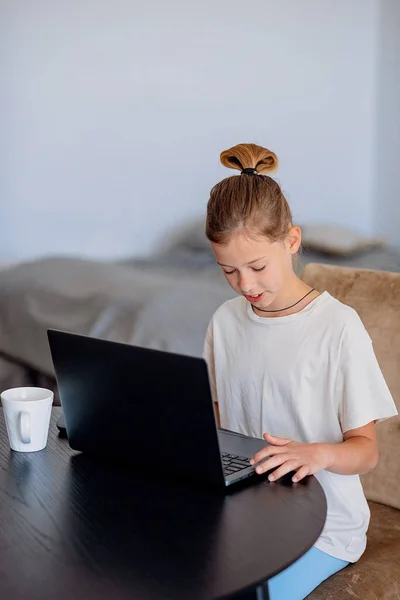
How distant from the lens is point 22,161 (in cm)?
226

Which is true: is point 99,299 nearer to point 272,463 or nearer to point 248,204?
point 248,204

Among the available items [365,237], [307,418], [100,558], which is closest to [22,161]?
[365,237]

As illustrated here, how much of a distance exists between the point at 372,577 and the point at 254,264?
509mm

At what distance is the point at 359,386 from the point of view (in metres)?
1.24

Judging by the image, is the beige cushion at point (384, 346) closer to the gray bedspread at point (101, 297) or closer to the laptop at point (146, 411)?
the laptop at point (146, 411)

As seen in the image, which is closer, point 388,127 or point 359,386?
point 359,386

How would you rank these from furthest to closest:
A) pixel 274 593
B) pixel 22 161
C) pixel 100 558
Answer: pixel 22 161 → pixel 274 593 → pixel 100 558

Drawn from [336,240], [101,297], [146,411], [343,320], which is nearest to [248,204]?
[343,320]

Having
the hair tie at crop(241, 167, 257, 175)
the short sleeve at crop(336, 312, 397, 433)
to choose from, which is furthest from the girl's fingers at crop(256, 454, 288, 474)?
the hair tie at crop(241, 167, 257, 175)

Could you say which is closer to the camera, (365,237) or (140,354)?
(140,354)

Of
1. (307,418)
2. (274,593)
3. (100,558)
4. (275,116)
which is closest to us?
(100,558)

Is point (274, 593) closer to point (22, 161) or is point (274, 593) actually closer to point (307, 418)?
point (307, 418)

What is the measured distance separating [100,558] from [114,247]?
159 cm

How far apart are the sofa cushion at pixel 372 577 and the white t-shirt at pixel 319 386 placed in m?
0.03
